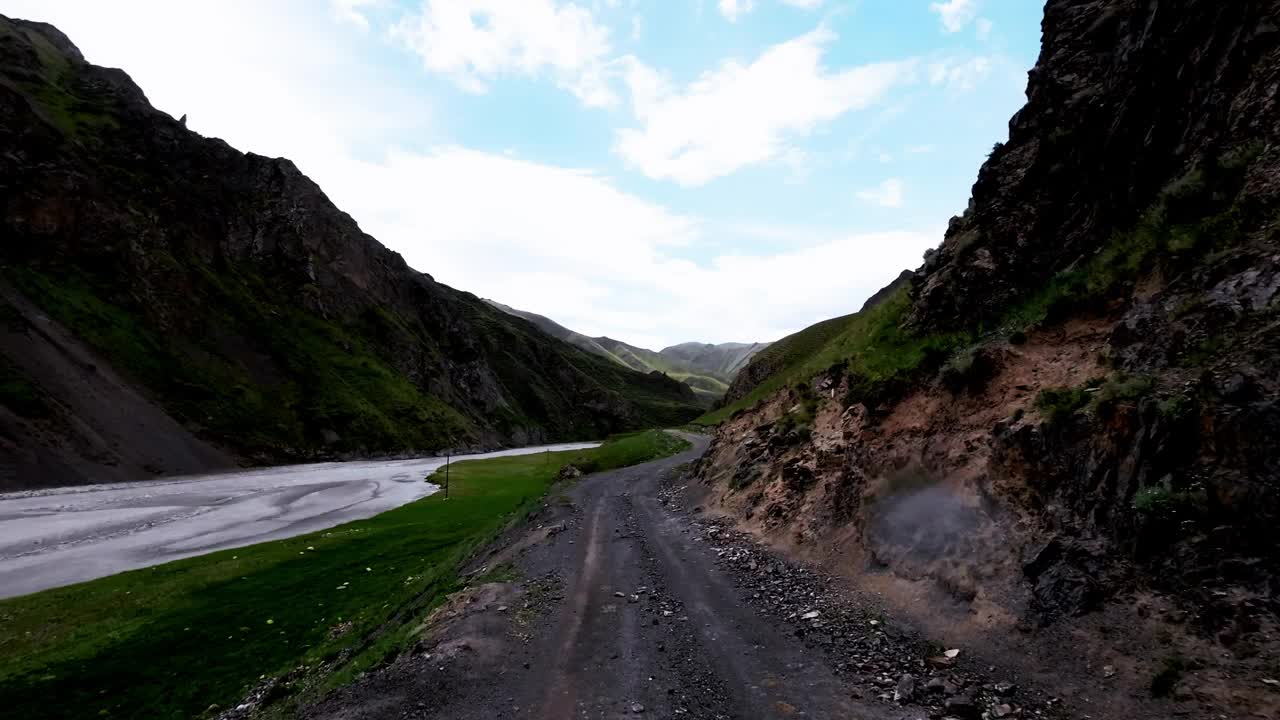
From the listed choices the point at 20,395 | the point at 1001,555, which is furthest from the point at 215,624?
the point at 20,395

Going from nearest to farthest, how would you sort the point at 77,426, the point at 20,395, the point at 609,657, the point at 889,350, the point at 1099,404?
the point at 1099,404 < the point at 609,657 < the point at 889,350 < the point at 20,395 < the point at 77,426

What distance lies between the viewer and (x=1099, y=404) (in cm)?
1245

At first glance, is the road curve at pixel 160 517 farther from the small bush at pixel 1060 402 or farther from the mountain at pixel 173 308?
the small bush at pixel 1060 402

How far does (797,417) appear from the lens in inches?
1143

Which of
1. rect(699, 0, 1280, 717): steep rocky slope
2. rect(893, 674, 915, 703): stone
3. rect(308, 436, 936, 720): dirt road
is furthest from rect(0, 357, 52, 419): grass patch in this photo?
rect(893, 674, 915, 703): stone

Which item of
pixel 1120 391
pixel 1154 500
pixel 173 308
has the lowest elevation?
pixel 1154 500

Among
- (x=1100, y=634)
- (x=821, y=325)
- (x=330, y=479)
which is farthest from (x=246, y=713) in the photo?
(x=821, y=325)

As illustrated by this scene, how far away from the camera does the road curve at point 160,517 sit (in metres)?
31.9

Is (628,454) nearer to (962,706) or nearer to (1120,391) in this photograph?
(1120,391)

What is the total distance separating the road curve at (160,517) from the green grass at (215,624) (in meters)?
5.25

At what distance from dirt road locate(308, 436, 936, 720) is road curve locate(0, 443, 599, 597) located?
2663cm

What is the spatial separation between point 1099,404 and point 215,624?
2928 cm

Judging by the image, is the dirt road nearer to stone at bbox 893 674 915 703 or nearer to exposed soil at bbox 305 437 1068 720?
exposed soil at bbox 305 437 1068 720

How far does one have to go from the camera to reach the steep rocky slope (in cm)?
905
